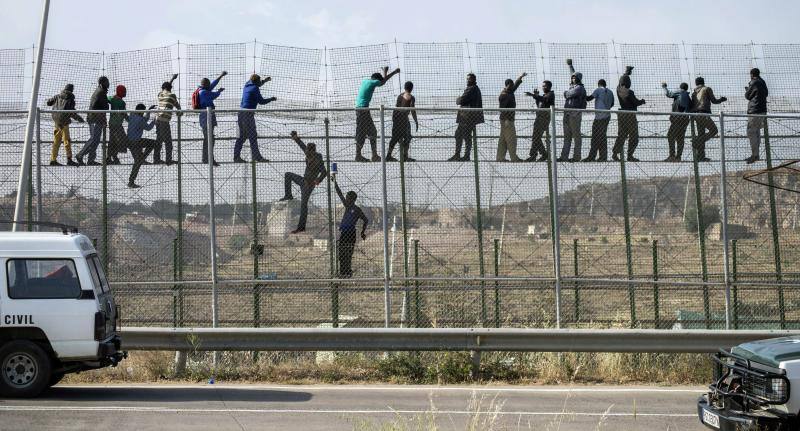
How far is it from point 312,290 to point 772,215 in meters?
7.27

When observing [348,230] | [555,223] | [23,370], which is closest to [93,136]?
[348,230]

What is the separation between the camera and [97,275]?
12.7 metres

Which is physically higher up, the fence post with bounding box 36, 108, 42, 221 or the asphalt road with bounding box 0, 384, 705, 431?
the fence post with bounding box 36, 108, 42, 221

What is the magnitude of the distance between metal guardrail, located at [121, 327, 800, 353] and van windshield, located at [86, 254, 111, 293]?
40.9 inches

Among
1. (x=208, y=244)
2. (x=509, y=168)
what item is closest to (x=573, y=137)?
(x=509, y=168)

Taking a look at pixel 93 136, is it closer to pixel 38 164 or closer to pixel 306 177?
pixel 38 164

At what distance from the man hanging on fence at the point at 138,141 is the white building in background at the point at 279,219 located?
2135 mm

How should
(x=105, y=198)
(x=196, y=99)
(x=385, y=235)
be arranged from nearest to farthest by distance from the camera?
(x=385, y=235) < (x=105, y=198) < (x=196, y=99)

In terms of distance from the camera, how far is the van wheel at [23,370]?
1174 cm

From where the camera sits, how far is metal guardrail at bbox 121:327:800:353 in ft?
44.5

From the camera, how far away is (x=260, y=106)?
55.6 feet

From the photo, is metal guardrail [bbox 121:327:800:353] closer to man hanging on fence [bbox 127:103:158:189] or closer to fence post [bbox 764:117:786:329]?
fence post [bbox 764:117:786:329]

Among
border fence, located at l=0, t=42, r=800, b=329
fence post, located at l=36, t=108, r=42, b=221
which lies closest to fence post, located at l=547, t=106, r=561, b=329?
border fence, located at l=0, t=42, r=800, b=329

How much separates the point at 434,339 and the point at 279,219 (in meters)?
3.17
